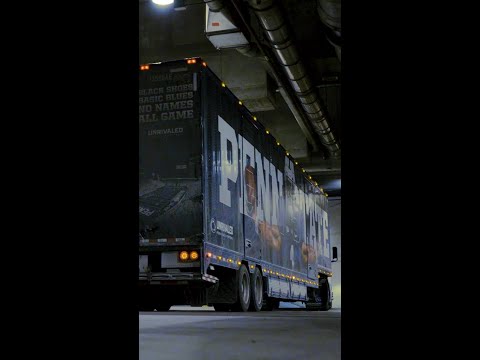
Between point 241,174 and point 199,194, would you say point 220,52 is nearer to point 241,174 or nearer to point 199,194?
point 241,174

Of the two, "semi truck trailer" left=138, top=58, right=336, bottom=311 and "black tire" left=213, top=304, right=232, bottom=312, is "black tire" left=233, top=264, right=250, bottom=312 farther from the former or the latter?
"black tire" left=213, top=304, right=232, bottom=312

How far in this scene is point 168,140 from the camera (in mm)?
11656

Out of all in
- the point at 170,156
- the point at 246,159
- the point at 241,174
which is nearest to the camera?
the point at 170,156

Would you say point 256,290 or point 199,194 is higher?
point 199,194

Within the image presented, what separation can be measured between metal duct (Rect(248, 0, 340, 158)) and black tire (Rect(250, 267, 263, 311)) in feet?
15.4

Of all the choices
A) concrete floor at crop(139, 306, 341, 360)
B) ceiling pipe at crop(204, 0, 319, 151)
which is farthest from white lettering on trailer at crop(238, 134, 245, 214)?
concrete floor at crop(139, 306, 341, 360)

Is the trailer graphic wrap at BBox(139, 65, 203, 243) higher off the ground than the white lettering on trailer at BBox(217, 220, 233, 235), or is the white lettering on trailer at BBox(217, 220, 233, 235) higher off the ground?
the trailer graphic wrap at BBox(139, 65, 203, 243)

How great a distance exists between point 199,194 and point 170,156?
84 cm

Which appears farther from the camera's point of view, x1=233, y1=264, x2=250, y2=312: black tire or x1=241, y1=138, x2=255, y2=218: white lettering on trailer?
x1=241, y1=138, x2=255, y2=218: white lettering on trailer

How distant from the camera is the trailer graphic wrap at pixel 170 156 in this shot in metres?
11.5

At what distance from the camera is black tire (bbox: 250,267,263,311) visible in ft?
45.7

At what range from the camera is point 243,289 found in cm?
1354

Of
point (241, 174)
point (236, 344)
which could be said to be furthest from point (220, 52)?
point (236, 344)
